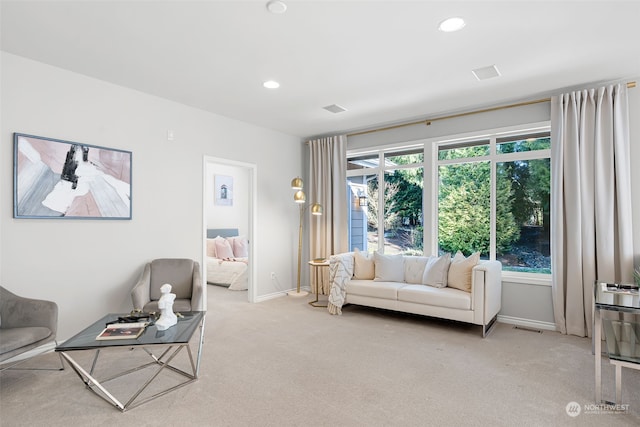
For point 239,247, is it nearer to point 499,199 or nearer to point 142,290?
point 142,290

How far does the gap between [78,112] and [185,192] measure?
1.37m

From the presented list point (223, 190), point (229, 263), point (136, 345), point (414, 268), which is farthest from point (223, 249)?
point (136, 345)

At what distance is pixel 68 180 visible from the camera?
3350mm

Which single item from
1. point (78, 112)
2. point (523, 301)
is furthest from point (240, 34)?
point (523, 301)

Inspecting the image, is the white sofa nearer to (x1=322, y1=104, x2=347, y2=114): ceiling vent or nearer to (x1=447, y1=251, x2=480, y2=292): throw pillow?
(x1=447, y1=251, x2=480, y2=292): throw pillow

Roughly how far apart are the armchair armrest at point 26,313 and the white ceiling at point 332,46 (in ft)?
6.81

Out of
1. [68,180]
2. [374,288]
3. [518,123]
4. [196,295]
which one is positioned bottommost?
[374,288]

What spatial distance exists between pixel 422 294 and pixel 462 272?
0.52 m

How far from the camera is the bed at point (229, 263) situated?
20.1ft

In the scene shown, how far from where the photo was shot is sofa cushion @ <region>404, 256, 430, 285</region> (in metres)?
4.45

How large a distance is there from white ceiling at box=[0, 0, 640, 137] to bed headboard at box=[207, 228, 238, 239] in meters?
3.96

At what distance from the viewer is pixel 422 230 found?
4996 mm

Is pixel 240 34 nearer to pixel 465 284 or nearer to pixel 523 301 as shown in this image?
pixel 465 284

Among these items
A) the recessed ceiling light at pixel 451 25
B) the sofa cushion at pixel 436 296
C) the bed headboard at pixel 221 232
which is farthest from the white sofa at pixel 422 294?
the bed headboard at pixel 221 232
